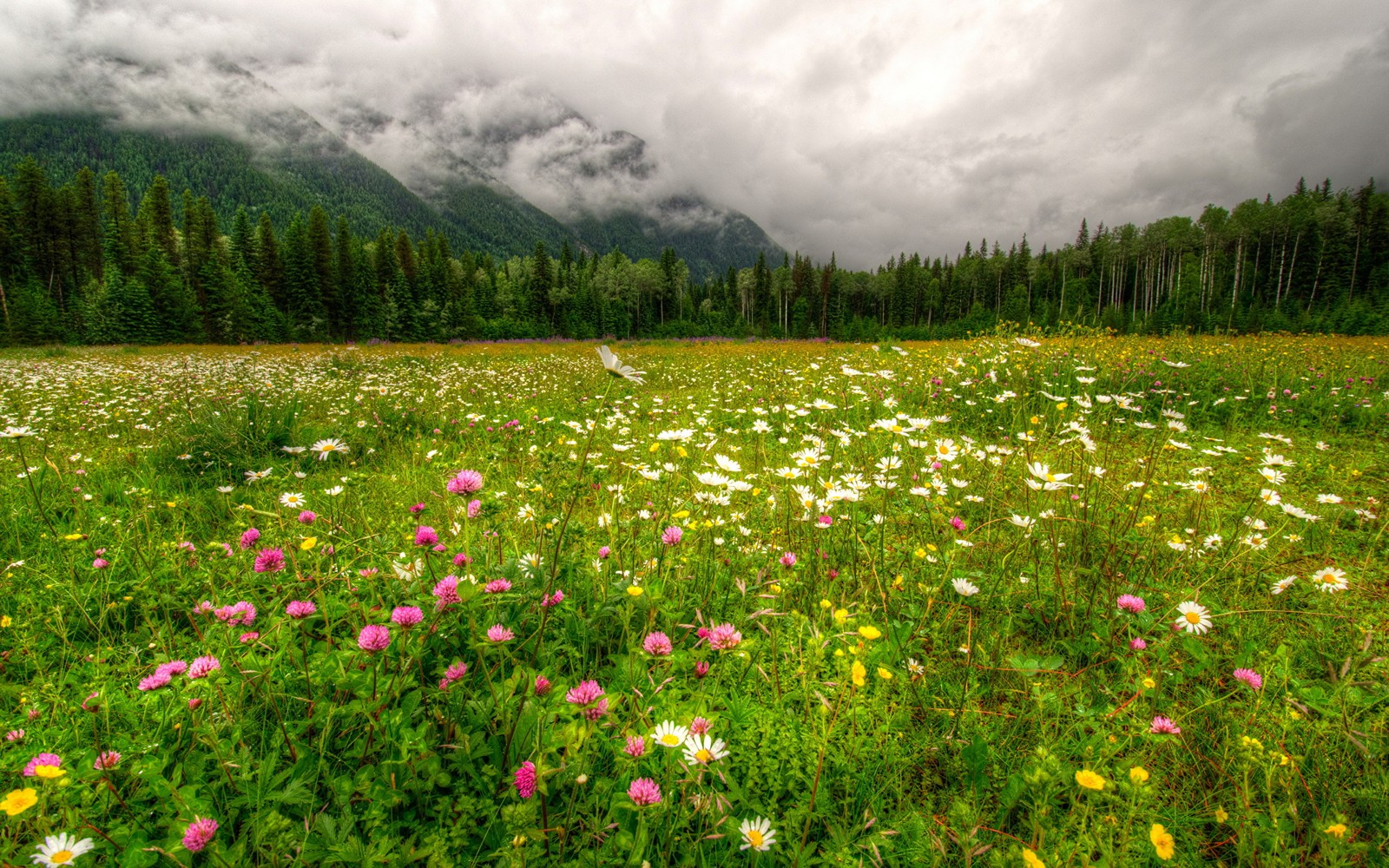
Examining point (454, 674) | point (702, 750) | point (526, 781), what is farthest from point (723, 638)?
point (454, 674)

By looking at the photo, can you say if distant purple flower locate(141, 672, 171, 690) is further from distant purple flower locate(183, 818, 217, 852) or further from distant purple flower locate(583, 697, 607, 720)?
distant purple flower locate(583, 697, 607, 720)

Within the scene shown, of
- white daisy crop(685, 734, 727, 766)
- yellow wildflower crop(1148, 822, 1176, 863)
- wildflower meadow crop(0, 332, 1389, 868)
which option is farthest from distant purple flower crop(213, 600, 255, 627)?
yellow wildflower crop(1148, 822, 1176, 863)

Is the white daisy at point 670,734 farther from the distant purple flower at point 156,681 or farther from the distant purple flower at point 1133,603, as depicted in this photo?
the distant purple flower at point 1133,603

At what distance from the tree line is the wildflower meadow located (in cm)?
2076

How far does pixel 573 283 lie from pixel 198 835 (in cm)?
6158

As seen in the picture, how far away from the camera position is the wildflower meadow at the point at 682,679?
114 cm

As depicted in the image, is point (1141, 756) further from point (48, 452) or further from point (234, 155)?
point (234, 155)

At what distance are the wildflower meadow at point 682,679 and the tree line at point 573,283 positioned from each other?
68.1 ft

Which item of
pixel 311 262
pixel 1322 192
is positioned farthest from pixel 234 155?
pixel 1322 192

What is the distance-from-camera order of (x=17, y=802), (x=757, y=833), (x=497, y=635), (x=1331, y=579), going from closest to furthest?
(x=17, y=802)
(x=757, y=833)
(x=497, y=635)
(x=1331, y=579)

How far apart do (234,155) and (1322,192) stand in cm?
25082

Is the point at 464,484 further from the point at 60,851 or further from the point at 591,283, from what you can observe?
the point at 591,283

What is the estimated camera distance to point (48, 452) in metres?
3.98

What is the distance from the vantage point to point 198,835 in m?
0.99
